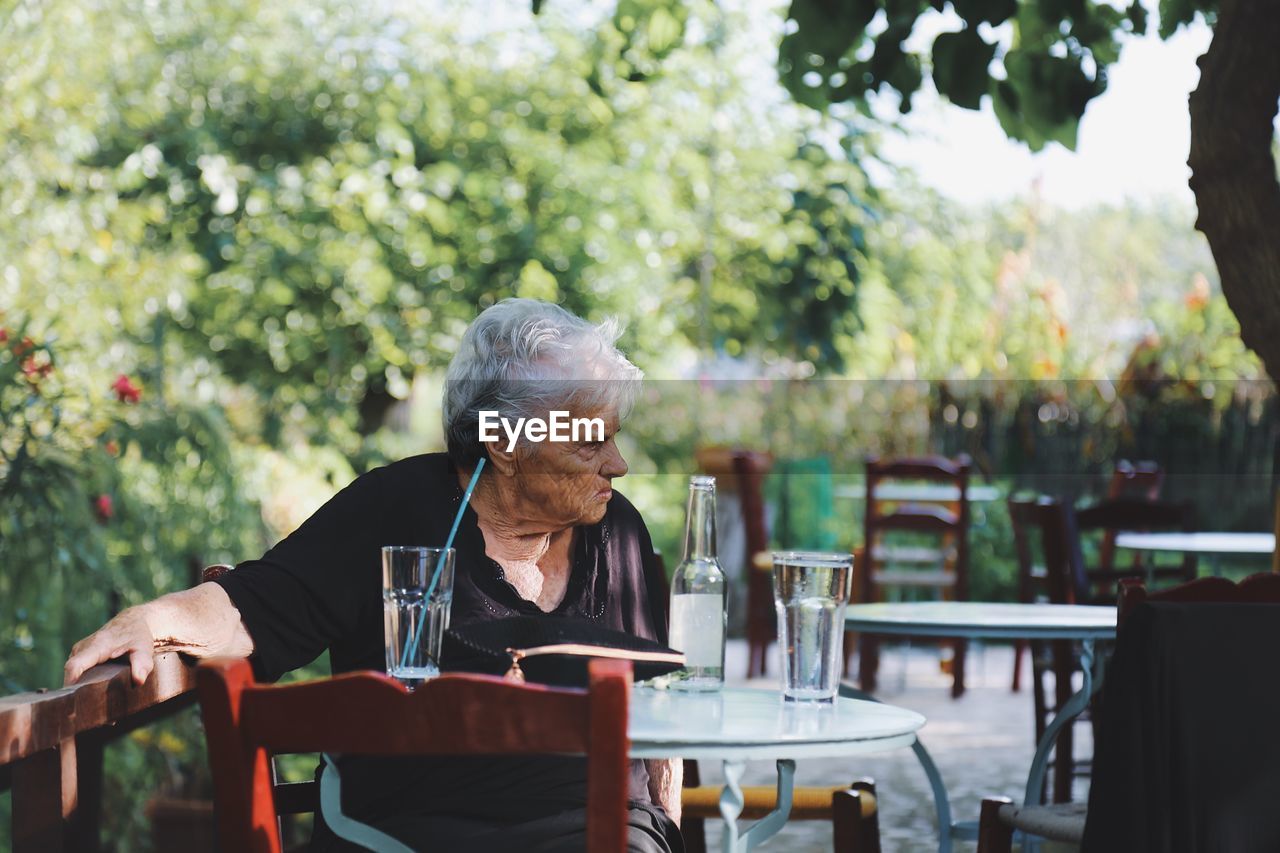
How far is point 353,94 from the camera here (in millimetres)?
10352

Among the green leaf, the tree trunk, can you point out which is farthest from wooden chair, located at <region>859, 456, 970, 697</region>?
the tree trunk

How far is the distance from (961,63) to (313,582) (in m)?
1.78

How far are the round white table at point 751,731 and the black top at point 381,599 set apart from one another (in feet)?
0.70

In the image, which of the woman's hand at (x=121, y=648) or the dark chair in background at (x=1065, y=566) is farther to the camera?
the dark chair in background at (x=1065, y=566)

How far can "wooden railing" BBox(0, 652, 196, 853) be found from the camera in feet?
5.10

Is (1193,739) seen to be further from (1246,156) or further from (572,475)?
(1246,156)

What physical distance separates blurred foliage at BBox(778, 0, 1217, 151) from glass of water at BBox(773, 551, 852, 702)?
5.40 feet

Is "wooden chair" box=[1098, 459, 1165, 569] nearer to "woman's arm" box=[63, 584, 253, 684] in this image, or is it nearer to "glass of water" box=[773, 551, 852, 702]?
"glass of water" box=[773, 551, 852, 702]

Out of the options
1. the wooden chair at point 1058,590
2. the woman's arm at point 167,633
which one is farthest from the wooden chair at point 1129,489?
the woman's arm at point 167,633

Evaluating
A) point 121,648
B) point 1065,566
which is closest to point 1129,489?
point 1065,566

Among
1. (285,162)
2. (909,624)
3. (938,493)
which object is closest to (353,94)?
(285,162)

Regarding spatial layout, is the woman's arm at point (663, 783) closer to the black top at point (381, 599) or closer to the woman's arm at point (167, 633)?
the black top at point (381, 599)

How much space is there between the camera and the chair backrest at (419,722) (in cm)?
127

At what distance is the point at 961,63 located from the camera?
3164mm
